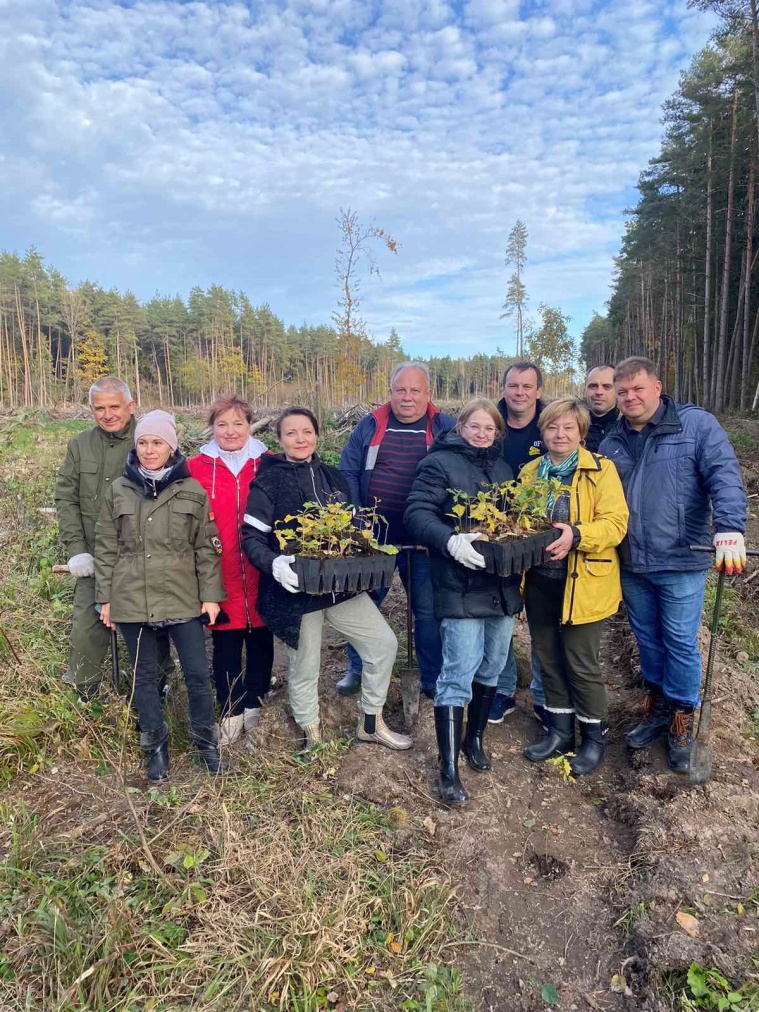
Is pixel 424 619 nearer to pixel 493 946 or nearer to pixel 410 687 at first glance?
pixel 410 687

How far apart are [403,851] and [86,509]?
9.41ft

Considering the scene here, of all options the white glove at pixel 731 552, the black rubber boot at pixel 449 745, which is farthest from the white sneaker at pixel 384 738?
the white glove at pixel 731 552

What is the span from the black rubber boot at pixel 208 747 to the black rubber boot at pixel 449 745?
131 cm

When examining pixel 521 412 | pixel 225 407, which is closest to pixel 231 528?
pixel 225 407

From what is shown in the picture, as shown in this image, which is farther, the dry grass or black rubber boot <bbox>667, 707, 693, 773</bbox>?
black rubber boot <bbox>667, 707, 693, 773</bbox>

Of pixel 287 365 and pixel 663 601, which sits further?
pixel 287 365

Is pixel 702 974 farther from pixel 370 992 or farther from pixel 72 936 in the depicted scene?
pixel 72 936

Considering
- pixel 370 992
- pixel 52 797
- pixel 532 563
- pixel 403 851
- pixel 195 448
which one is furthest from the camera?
pixel 195 448

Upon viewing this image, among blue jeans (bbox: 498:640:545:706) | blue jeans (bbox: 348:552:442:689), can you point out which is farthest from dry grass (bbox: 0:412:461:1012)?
blue jeans (bbox: 498:640:545:706)

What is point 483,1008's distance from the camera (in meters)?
2.12

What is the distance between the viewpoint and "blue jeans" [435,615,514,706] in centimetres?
309

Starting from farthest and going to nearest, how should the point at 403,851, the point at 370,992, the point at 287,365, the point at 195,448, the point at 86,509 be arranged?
the point at 287,365, the point at 195,448, the point at 86,509, the point at 403,851, the point at 370,992

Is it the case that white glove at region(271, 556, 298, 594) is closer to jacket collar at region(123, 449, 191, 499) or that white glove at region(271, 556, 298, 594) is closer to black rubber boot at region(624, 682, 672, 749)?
jacket collar at region(123, 449, 191, 499)

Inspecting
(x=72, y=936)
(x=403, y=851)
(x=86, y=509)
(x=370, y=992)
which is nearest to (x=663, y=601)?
(x=403, y=851)
